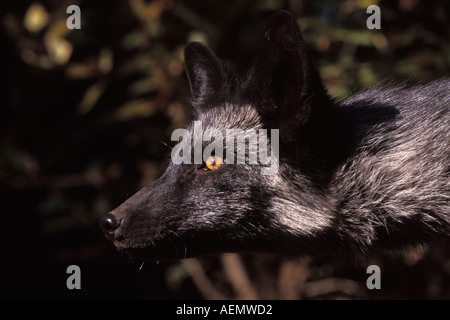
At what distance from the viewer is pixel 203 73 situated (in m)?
4.32

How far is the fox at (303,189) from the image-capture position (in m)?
3.56

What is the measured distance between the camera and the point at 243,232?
359 cm

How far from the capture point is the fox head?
354 cm

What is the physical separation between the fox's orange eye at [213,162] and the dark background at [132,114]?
2.21 meters

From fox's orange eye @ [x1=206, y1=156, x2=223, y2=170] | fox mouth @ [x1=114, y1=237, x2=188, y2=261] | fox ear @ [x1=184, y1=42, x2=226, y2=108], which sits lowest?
fox mouth @ [x1=114, y1=237, x2=188, y2=261]

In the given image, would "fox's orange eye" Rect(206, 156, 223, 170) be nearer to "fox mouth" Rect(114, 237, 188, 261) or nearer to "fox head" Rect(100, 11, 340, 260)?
"fox head" Rect(100, 11, 340, 260)

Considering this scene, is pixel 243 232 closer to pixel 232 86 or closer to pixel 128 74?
pixel 232 86

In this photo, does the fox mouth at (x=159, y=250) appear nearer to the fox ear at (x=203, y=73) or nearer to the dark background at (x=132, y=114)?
the fox ear at (x=203, y=73)

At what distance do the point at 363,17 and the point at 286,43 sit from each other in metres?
3.10

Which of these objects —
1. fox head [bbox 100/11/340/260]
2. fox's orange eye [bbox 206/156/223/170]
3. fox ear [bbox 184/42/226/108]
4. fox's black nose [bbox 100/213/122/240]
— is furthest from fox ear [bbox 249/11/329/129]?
fox's black nose [bbox 100/213/122/240]

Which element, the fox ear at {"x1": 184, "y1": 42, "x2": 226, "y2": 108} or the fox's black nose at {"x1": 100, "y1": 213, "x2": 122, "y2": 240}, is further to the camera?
the fox ear at {"x1": 184, "y1": 42, "x2": 226, "y2": 108}

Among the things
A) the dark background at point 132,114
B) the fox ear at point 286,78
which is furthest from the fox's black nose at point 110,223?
the dark background at point 132,114

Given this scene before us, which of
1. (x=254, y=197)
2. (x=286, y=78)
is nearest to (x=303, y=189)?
(x=254, y=197)

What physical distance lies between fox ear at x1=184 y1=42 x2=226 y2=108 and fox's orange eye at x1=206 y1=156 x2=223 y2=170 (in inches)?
24.7
